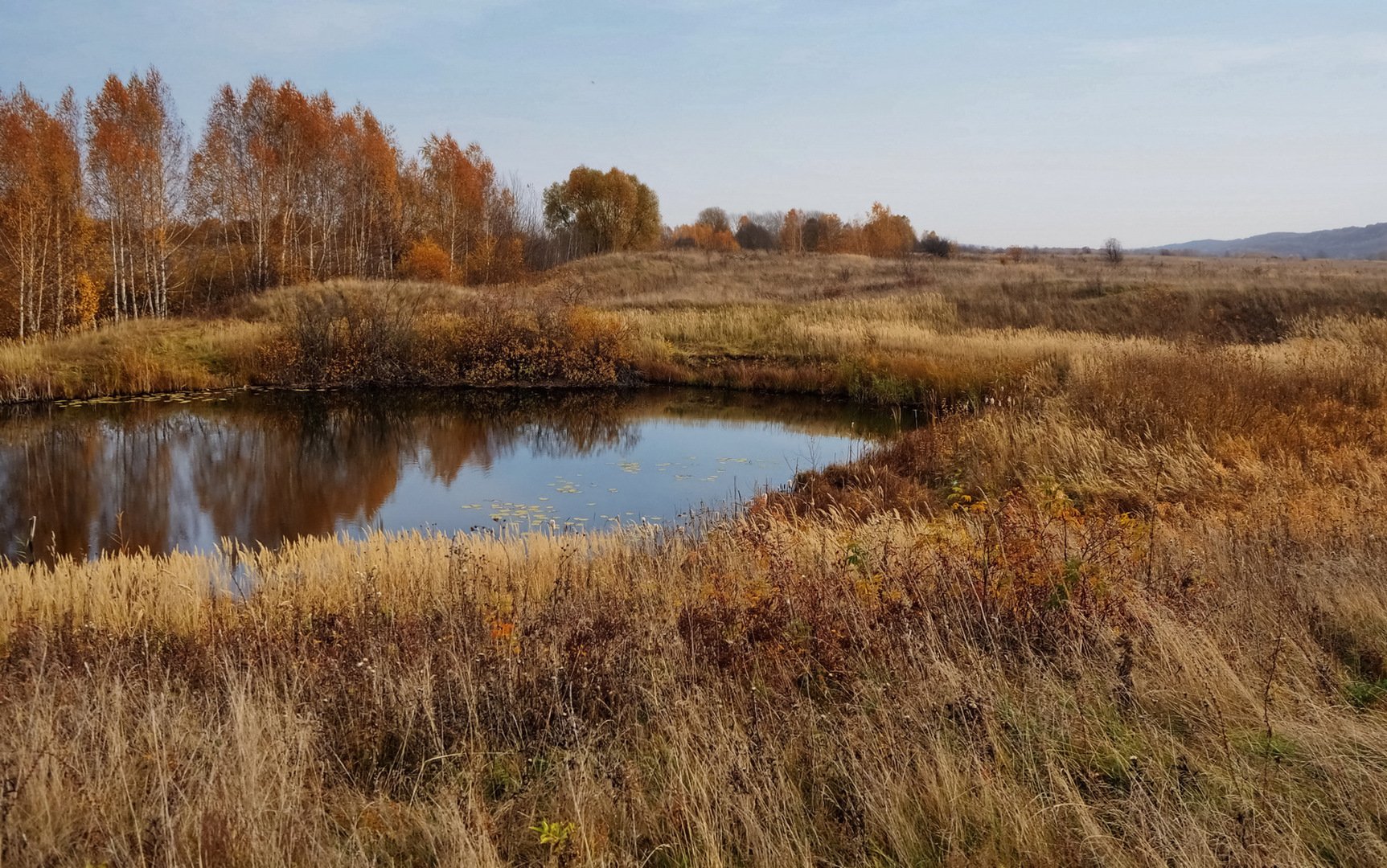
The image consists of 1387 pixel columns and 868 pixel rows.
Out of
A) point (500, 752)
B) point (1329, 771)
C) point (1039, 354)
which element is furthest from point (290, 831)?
point (1039, 354)

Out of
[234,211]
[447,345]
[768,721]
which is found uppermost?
[234,211]

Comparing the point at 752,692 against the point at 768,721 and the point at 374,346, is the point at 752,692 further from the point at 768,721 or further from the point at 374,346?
the point at 374,346

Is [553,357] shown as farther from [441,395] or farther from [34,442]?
[34,442]

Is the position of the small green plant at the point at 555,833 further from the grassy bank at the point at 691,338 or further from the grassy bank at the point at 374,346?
the grassy bank at the point at 374,346

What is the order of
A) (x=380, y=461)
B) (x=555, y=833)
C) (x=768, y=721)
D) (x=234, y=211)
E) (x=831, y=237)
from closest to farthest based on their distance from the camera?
1. (x=555, y=833)
2. (x=768, y=721)
3. (x=380, y=461)
4. (x=234, y=211)
5. (x=831, y=237)

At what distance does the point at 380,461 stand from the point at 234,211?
2778 centimetres

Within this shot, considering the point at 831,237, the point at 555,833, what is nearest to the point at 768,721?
the point at 555,833

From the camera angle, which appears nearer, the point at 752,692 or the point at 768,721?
the point at 768,721

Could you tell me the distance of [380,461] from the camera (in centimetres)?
1616

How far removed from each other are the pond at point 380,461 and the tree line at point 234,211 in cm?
1026

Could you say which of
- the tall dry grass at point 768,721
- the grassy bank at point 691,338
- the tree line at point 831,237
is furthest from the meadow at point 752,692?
the tree line at point 831,237

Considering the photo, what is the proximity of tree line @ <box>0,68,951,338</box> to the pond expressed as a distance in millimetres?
10260

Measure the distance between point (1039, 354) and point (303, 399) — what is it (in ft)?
61.3

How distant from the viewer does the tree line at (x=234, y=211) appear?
27875 millimetres
